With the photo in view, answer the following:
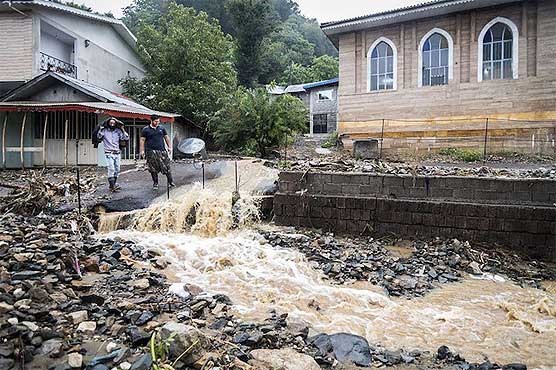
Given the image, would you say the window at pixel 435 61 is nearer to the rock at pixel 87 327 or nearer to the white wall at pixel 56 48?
the white wall at pixel 56 48

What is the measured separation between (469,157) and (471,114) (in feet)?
6.70

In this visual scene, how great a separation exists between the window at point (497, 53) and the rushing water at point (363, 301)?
11.0m

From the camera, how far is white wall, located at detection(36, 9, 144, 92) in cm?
1846

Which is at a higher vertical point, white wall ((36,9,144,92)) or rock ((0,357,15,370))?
white wall ((36,9,144,92))

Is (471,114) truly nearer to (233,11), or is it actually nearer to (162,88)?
(162,88)

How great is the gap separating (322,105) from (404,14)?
14571 mm

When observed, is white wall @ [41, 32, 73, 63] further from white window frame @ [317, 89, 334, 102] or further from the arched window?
white window frame @ [317, 89, 334, 102]

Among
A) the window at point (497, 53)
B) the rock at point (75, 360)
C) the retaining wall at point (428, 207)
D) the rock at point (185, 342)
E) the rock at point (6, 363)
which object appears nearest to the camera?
the rock at point (6, 363)

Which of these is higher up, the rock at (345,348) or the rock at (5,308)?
the rock at (5,308)

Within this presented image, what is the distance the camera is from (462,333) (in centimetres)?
540

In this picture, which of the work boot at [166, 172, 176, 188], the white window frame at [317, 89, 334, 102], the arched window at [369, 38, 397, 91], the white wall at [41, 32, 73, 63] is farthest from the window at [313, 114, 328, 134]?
the work boot at [166, 172, 176, 188]

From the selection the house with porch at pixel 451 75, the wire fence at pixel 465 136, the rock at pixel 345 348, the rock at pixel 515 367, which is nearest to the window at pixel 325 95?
the house with porch at pixel 451 75

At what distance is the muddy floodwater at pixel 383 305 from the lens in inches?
203

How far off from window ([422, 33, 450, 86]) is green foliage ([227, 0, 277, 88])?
53.6 feet
